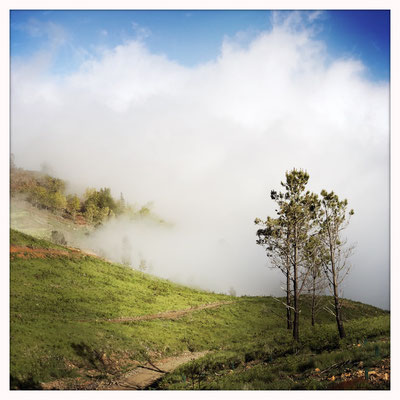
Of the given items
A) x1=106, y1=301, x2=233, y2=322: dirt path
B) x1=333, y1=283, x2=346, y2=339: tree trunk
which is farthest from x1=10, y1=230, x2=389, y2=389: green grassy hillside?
x1=106, y1=301, x2=233, y2=322: dirt path

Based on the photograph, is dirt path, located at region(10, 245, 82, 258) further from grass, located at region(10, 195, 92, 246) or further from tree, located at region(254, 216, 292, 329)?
tree, located at region(254, 216, 292, 329)

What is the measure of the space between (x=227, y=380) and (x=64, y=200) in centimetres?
5834

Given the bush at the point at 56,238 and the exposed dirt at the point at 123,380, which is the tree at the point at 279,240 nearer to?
the exposed dirt at the point at 123,380

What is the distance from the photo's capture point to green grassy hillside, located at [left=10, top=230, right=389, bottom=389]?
34.7 ft

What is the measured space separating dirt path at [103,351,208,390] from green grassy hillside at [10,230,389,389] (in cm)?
75

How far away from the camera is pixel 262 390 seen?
916cm

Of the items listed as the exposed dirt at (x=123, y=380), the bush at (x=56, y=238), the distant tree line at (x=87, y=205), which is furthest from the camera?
the distant tree line at (x=87, y=205)

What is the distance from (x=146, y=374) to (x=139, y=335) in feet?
19.1

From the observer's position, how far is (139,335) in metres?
20.1

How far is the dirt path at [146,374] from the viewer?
500 inches

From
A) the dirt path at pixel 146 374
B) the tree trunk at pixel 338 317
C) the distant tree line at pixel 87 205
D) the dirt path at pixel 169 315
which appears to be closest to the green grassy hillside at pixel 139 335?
the tree trunk at pixel 338 317

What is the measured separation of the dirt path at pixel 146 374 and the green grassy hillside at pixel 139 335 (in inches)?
29.7

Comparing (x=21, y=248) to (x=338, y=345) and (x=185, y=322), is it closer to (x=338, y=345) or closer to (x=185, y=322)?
(x=185, y=322)
